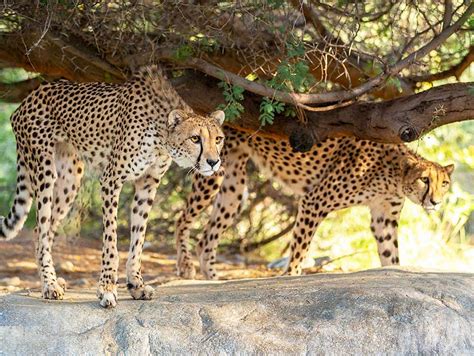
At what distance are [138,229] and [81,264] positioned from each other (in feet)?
11.1

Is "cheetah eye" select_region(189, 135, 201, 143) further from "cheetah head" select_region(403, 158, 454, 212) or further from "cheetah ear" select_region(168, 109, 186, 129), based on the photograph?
"cheetah head" select_region(403, 158, 454, 212)

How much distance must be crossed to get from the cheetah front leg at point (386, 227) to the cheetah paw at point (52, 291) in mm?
2911

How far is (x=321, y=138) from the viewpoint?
279 inches

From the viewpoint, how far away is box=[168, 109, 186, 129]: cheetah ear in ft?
18.8

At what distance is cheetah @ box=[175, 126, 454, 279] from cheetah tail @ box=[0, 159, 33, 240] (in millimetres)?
1847

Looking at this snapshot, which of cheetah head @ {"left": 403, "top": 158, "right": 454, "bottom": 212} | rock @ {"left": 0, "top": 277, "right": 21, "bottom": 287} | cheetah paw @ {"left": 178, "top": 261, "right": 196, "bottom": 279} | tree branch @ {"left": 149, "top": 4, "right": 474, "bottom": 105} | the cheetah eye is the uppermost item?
tree branch @ {"left": 149, "top": 4, "right": 474, "bottom": 105}

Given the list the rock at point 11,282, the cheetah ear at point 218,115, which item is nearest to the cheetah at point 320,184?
the rock at point 11,282

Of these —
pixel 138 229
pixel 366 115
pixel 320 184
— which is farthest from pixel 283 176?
pixel 138 229

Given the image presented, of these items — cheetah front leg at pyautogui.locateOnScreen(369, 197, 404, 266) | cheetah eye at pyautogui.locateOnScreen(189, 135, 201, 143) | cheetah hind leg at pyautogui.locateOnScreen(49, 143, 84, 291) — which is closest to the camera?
cheetah eye at pyautogui.locateOnScreen(189, 135, 201, 143)

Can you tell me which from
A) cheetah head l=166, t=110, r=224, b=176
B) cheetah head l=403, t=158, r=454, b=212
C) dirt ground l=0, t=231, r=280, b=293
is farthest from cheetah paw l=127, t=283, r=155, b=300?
cheetah head l=403, t=158, r=454, b=212

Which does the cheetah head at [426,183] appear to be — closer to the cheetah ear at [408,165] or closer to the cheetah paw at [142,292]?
the cheetah ear at [408,165]

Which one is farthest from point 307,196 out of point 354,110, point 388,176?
point 354,110

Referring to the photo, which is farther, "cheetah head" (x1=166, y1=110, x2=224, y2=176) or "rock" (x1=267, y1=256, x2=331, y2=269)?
"rock" (x1=267, y1=256, x2=331, y2=269)

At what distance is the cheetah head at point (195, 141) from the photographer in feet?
18.0
